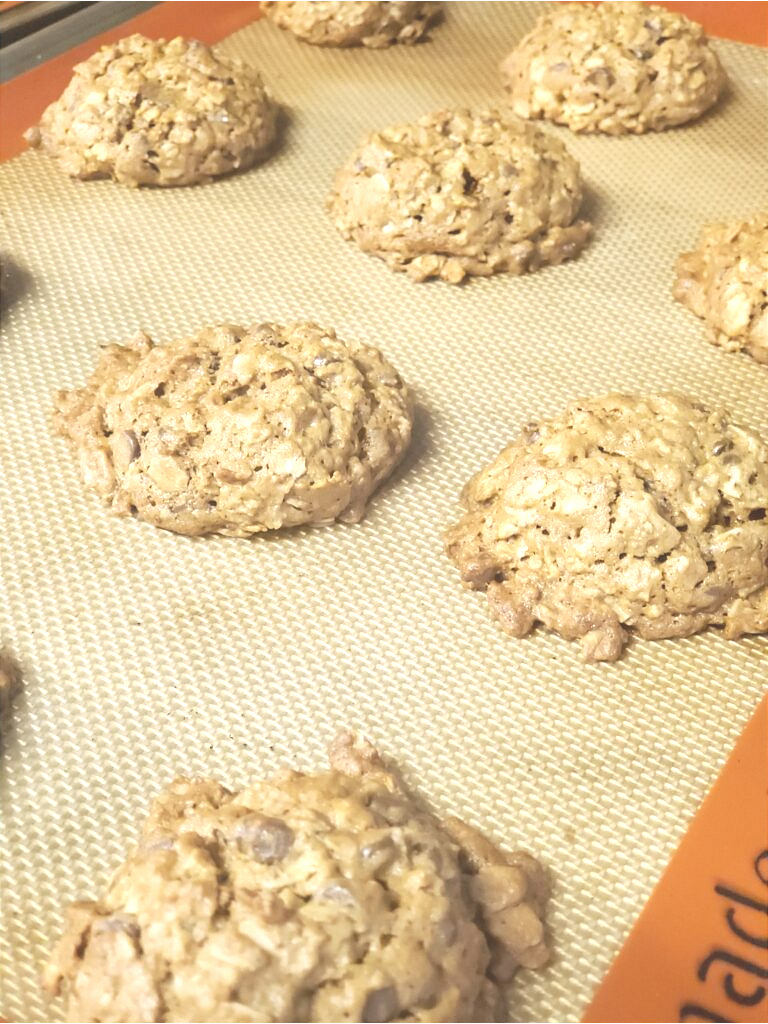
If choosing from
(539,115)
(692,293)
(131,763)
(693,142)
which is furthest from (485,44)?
(131,763)

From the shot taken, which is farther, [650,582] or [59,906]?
[650,582]

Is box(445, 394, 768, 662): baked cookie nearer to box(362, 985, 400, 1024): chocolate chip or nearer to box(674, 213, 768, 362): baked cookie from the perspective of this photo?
box(674, 213, 768, 362): baked cookie

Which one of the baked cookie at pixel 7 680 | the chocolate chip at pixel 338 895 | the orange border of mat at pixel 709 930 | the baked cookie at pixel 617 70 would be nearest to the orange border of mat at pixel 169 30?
the baked cookie at pixel 617 70

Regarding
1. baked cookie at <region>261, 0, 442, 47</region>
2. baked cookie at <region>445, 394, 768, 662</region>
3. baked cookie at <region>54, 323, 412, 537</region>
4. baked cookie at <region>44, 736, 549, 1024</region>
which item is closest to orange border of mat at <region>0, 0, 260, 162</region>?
baked cookie at <region>261, 0, 442, 47</region>

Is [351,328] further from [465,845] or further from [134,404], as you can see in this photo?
[465,845]

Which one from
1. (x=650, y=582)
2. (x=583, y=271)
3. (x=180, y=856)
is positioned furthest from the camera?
(x=583, y=271)

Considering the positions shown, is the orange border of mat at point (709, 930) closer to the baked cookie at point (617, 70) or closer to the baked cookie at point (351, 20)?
the baked cookie at point (617, 70)
